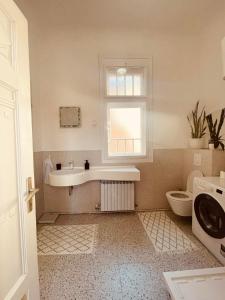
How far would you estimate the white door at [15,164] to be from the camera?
2.85ft

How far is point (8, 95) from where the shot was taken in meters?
0.92

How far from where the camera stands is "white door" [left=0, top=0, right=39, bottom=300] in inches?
34.3

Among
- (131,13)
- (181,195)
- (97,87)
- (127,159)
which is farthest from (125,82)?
(181,195)

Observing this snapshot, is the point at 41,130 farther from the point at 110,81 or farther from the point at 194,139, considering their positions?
the point at 194,139

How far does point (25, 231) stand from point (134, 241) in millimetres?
1663

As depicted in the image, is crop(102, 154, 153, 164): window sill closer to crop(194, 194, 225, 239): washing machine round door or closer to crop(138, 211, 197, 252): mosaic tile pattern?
crop(138, 211, 197, 252): mosaic tile pattern

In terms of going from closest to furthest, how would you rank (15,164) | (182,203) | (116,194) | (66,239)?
(15,164), (66,239), (182,203), (116,194)

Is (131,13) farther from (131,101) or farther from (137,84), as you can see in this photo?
(131,101)

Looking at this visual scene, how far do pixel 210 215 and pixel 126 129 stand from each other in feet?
5.95

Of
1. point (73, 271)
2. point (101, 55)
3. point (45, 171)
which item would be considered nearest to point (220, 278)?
point (73, 271)

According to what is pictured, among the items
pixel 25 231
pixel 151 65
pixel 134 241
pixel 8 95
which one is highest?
pixel 151 65

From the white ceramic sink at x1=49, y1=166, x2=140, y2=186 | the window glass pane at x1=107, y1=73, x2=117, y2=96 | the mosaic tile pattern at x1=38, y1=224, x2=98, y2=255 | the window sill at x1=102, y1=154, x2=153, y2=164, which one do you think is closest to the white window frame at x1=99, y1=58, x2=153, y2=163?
the window sill at x1=102, y1=154, x2=153, y2=164

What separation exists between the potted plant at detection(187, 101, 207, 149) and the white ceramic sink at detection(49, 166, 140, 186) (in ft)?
3.25

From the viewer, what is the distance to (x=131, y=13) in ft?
8.77
